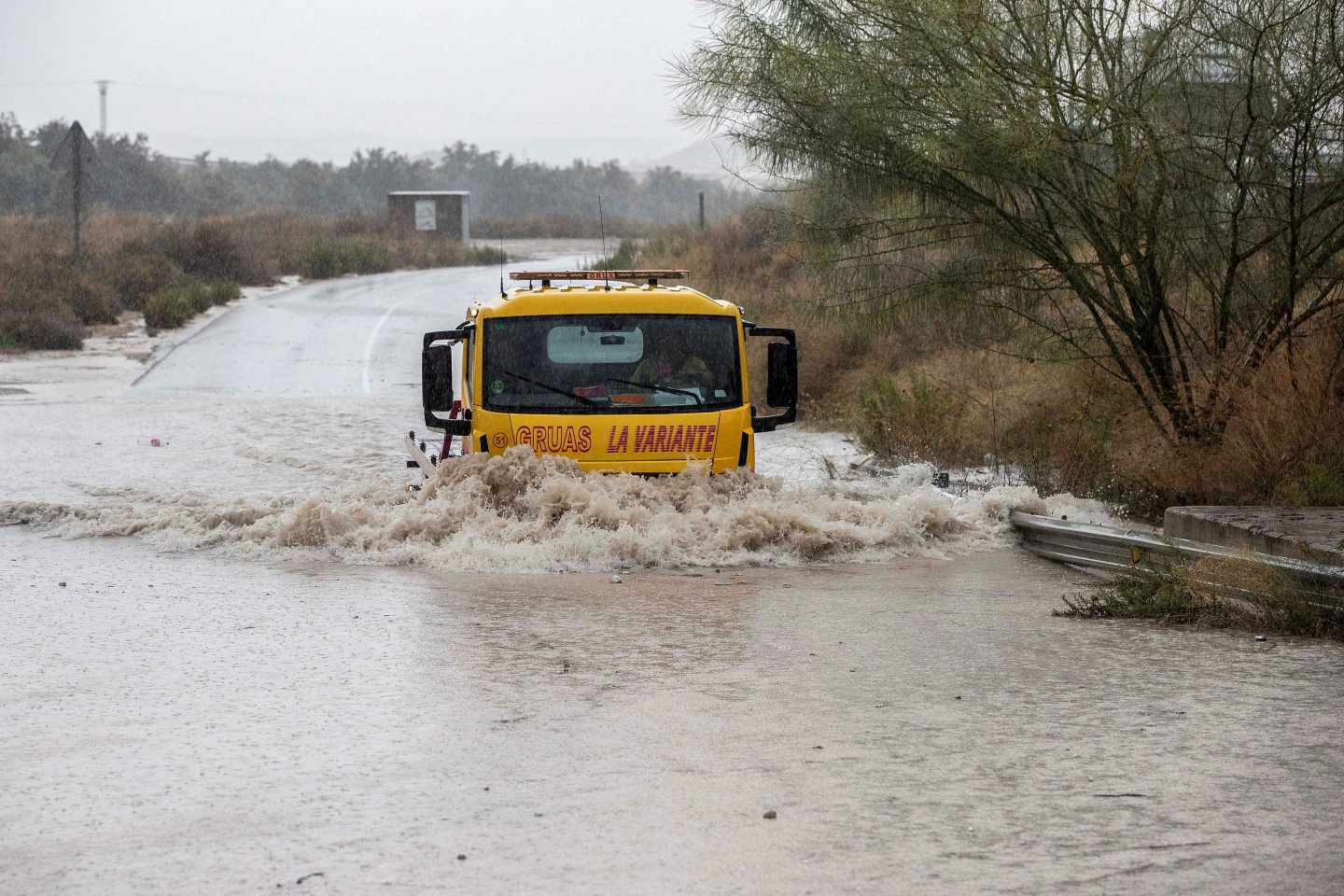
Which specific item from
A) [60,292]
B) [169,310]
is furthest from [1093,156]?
[60,292]

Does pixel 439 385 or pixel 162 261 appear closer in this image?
pixel 439 385

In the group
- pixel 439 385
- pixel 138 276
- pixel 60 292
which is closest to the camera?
pixel 439 385

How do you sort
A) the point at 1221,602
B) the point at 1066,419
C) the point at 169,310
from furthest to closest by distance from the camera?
the point at 169,310
the point at 1066,419
the point at 1221,602

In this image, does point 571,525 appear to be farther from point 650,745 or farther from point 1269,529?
point 650,745

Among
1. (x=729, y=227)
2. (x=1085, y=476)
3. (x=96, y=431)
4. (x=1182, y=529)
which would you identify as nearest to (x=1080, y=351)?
(x=1085, y=476)

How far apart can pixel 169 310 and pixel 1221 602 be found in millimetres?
30876

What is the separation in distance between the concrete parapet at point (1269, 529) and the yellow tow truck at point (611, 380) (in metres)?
2.73

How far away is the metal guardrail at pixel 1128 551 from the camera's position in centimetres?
859

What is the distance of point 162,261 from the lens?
46969 millimetres

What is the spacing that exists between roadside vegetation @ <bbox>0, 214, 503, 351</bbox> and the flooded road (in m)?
22.9

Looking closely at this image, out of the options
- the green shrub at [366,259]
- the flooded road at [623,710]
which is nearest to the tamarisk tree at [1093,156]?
the flooded road at [623,710]

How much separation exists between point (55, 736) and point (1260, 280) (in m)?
10.3

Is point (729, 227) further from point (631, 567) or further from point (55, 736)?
point (55, 736)

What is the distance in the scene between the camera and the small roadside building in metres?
77.8
